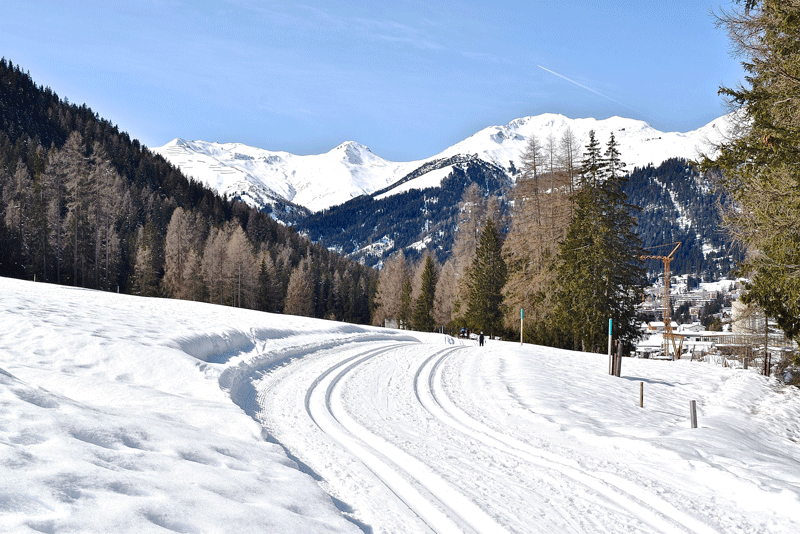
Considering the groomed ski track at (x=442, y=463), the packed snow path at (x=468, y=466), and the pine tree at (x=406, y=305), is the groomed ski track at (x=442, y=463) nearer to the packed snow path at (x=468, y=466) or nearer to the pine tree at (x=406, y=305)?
the packed snow path at (x=468, y=466)

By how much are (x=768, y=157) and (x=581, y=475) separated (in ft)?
36.2

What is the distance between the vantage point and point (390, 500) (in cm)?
605

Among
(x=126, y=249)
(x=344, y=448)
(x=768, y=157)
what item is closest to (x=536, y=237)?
(x=768, y=157)

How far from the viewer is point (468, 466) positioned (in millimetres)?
7402

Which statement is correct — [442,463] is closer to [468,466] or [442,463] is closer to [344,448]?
[468,466]

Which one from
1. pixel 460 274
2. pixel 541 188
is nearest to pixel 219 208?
pixel 460 274

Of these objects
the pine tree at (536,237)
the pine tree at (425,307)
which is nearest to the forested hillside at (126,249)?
the pine tree at (425,307)

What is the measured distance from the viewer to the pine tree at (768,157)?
1155cm

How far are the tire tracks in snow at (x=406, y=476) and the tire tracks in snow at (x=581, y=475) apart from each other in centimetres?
179

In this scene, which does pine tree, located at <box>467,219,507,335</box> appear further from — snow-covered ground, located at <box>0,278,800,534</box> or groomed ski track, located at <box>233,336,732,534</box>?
groomed ski track, located at <box>233,336,732,534</box>

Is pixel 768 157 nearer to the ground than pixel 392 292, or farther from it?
farther from it

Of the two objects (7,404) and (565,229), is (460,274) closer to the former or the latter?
(565,229)

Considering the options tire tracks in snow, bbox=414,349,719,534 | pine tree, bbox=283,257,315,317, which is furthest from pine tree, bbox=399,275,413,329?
tire tracks in snow, bbox=414,349,719,534

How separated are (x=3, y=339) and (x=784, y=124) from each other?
20.1 meters
